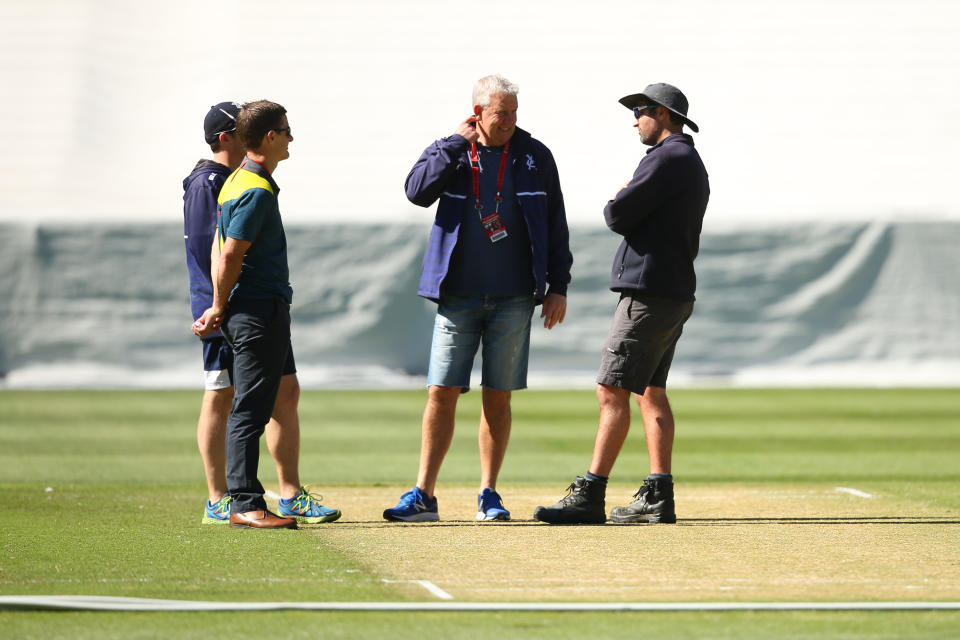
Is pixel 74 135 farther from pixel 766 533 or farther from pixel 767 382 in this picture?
pixel 766 533

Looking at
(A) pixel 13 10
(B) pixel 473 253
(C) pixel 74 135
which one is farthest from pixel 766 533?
(A) pixel 13 10

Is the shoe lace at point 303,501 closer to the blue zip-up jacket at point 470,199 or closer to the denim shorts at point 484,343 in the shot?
the denim shorts at point 484,343

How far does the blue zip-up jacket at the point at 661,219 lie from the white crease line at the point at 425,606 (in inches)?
91.0

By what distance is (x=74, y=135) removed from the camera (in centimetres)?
2358

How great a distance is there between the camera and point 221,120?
6.61 metres

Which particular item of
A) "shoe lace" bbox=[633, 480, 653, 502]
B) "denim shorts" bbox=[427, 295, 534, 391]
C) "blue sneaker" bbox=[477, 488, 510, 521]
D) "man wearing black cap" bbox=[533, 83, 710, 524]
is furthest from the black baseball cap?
"blue sneaker" bbox=[477, 488, 510, 521]

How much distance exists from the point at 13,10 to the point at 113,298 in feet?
26.5

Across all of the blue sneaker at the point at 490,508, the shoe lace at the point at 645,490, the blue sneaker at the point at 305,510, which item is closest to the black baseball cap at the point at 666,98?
the shoe lace at the point at 645,490

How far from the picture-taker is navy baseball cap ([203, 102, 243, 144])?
661cm

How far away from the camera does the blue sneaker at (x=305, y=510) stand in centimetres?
642

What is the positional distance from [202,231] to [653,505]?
2378 mm

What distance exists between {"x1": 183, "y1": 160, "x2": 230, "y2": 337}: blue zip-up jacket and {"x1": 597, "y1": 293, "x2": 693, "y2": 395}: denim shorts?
1822 mm

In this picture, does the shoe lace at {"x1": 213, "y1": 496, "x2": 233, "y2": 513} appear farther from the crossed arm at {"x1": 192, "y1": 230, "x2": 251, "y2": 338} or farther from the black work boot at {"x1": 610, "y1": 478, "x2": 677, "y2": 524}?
the black work boot at {"x1": 610, "y1": 478, "x2": 677, "y2": 524}

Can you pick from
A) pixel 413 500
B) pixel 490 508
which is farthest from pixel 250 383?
pixel 490 508
